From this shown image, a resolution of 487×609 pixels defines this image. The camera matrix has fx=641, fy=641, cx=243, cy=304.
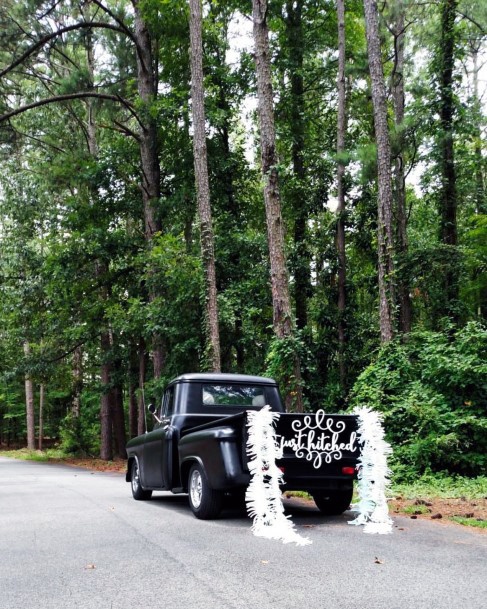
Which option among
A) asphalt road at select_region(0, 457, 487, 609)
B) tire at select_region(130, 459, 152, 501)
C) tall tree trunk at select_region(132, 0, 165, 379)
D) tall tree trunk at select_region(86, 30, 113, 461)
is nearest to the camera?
asphalt road at select_region(0, 457, 487, 609)

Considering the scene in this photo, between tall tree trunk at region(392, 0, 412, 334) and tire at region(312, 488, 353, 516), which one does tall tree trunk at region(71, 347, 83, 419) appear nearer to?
tall tree trunk at region(392, 0, 412, 334)

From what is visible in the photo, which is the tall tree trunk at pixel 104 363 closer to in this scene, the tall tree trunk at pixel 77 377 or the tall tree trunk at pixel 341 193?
the tall tree trunk at pixel 77 377

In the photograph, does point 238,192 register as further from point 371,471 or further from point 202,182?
point 371,471

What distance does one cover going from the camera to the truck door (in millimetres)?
9062

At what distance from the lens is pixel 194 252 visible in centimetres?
2006

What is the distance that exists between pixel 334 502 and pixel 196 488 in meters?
1.88

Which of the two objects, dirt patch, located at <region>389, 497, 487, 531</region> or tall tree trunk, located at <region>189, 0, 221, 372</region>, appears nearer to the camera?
dirt patch, located at <region>389, 497, 487, 531</region>

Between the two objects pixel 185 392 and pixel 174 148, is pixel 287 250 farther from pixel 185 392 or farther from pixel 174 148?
pixel 185 392

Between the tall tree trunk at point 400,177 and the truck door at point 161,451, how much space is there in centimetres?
1058

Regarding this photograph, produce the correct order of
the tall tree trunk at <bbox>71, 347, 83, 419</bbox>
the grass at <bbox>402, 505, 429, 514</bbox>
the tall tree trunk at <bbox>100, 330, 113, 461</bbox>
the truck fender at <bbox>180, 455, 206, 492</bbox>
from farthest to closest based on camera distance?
the tall tree trunk at <bbox>71, 347, 83, 419</bbox> < the tall tree trunk at <bbox>100, 330, 113, 461</bbox> < the grass at <bbox>402, 505, 429, 514</bbox> < the truck fender at <bbox>180, 455, 206, 492</bbox>

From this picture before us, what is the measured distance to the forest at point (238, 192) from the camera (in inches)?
738

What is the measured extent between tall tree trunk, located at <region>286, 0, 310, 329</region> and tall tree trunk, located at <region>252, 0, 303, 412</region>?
742cm

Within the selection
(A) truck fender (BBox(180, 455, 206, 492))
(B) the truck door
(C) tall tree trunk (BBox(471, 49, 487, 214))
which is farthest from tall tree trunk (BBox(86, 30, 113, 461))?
(A) truck fender (BBox(180, 455, 206, 492))

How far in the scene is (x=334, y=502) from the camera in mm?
8602
